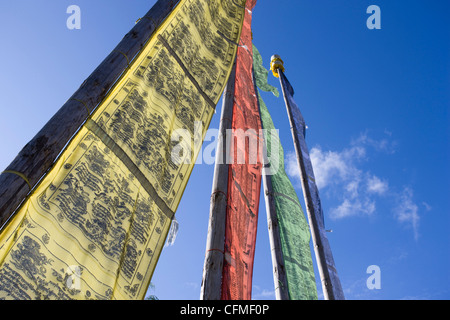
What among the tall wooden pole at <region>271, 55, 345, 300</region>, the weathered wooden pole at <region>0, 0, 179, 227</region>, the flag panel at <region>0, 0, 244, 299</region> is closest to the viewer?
the weathered wooden pole at <region>0, 0, 179, 227</region>

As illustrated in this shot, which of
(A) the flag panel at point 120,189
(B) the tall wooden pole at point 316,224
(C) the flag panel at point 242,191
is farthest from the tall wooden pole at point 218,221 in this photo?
(B) the tall wooden pole at point 316,224

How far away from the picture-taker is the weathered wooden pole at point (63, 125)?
1.93 m

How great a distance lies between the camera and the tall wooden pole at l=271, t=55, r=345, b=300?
5.33 meters

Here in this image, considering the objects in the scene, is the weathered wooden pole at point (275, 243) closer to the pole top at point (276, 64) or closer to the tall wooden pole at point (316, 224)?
the tall wooden pole at point (316, 224)

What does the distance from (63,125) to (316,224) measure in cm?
472

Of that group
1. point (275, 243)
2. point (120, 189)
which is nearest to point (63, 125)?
point (120, 189)

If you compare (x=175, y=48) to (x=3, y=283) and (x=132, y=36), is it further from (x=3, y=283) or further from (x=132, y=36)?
(x=3, y=283)

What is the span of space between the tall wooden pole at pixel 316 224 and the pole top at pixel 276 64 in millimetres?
1655

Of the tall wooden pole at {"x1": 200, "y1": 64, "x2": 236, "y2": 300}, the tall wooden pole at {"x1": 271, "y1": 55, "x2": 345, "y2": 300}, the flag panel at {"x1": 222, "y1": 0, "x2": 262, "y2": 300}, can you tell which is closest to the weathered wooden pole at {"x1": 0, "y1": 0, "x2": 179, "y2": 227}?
the tall wooden pole at {"x1": 200, "y1": 64, "x2": 236, "y2": 300}

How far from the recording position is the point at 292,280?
4.91m

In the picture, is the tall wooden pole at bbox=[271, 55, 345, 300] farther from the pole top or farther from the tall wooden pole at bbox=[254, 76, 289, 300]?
the pole top

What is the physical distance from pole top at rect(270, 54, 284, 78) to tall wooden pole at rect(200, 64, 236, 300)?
5304 mm

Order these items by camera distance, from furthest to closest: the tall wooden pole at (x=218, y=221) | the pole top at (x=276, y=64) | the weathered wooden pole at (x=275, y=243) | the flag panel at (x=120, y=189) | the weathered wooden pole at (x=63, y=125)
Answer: the pole top at (x=276, y=64)
the weathered wooden pole at (x=275, y=243)
the tall wooden pole at (x=218, y=221)
the flag panel at (x=120, y=189)
the weathered wooden pole at (x=63, y=125)

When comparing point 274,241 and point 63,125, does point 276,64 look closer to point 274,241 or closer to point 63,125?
point 274,241
